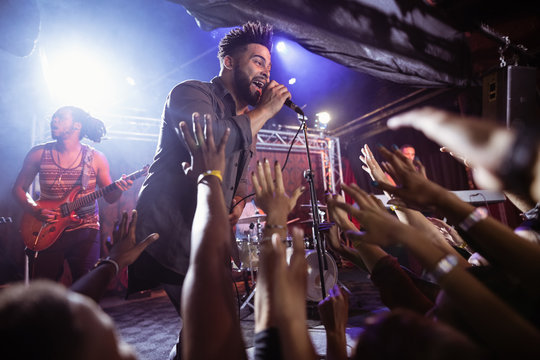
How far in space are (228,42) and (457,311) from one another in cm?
202

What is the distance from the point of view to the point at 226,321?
79cm

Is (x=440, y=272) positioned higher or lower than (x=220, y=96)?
lower

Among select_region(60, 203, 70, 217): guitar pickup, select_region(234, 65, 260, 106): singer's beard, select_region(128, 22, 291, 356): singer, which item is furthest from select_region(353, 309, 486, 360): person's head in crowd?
select_region(60, 203, 70, 217): guitar pickup

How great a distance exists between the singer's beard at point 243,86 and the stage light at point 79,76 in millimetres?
6452

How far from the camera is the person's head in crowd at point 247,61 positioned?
195cm

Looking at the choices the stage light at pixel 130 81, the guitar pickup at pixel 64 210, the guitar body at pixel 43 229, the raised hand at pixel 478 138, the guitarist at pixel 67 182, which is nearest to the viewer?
the raised hand at pixel 478 138

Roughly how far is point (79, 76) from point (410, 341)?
9088mm

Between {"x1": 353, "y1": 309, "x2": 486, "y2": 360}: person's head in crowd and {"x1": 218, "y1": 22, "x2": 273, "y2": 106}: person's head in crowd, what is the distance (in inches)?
63.8

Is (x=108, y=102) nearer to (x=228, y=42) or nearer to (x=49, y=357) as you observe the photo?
(x=228, y=42)

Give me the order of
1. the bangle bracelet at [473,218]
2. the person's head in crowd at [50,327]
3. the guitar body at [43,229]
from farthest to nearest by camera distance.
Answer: the guitar body at [43,229]
the bangle bracelet at [473,218]
the person's head in crowd at [50,327]

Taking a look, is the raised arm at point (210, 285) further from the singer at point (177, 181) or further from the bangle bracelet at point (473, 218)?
the bangle bracelet at point (473, 218)

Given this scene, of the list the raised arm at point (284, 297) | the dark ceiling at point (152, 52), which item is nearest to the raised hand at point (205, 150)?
the raised arm at point (284, 297)

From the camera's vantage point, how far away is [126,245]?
4.66 feet

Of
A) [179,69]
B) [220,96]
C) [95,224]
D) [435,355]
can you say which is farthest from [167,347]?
[179,69]
